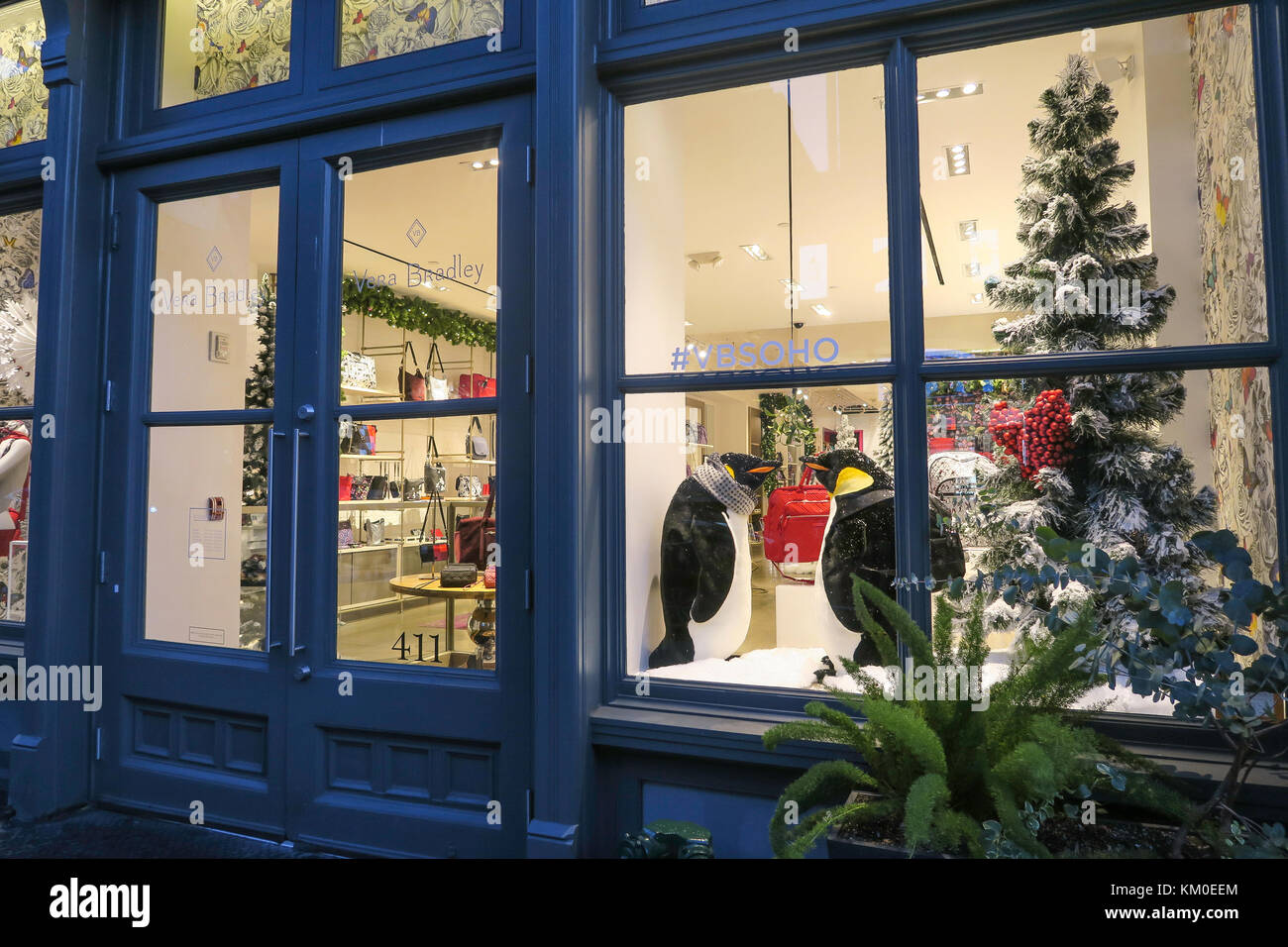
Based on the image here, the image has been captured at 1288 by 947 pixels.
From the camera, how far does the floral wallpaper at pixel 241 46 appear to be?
104 inches

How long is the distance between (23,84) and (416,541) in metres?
2.55

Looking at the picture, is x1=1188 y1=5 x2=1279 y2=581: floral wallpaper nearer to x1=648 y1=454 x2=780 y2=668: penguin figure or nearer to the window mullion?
the window mullion

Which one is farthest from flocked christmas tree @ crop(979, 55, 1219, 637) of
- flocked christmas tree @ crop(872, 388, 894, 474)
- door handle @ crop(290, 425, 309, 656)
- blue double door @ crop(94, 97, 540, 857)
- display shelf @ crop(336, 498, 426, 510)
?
door handle @ crop(290, 425, 309, 656)

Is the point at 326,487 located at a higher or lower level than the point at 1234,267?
lower

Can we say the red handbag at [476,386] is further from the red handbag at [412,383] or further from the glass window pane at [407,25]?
the glass window pane at [407,25]

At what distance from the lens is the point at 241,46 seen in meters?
2.70

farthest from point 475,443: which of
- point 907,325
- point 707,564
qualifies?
point 907,325

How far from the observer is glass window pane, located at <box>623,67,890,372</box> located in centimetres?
199

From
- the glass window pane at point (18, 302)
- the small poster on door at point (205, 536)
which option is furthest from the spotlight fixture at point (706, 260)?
the glass window pane at point (18, 302)

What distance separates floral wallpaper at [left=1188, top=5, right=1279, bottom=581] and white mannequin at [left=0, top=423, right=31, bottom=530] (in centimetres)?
379

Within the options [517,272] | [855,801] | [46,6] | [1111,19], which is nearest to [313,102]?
[517,272]

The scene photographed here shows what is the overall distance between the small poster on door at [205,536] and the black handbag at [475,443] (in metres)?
1.00

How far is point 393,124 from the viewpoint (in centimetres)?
239

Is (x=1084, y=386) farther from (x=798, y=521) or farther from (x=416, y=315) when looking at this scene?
(x=416, y=315)
